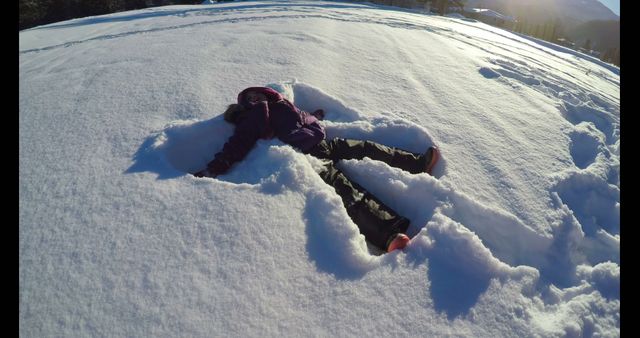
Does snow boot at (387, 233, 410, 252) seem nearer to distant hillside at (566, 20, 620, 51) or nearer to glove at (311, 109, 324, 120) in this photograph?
glove at (311, 109, 324, 120)

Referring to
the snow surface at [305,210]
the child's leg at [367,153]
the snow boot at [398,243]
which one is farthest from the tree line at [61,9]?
the snow boot at [398,243]

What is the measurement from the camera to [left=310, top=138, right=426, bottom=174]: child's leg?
2.19m

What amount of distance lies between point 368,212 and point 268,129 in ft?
3.05

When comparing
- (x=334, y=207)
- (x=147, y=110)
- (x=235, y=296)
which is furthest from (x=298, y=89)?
(x=235, y=296)

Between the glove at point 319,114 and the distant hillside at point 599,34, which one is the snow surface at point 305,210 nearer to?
the glove at point 319,114

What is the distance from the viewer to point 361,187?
2.01 m

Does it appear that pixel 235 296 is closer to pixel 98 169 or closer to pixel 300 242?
pixel 300 242

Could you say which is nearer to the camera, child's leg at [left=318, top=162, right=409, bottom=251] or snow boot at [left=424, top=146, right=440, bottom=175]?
child's leg at [left=318, top=162, right=409, bottom=251]

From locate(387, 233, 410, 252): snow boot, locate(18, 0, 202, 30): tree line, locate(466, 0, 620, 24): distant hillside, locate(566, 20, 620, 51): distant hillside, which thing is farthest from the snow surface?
locate(566, 20, 620, 51): distant hillside

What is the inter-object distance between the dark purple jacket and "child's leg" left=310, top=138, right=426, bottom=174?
0.27 feet

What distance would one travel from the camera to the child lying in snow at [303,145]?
1.94m

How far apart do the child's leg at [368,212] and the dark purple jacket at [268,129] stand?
35 cm

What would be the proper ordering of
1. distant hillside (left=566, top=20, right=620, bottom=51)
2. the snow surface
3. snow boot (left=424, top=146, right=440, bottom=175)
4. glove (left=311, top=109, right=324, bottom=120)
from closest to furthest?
the snow surface, snow boot (left=424, top=146, right=440, bottom=175), glove (left=311, top=109, right=324, bottom=120), distant hillside (left=566, top=20, right=620, bottom=51)
